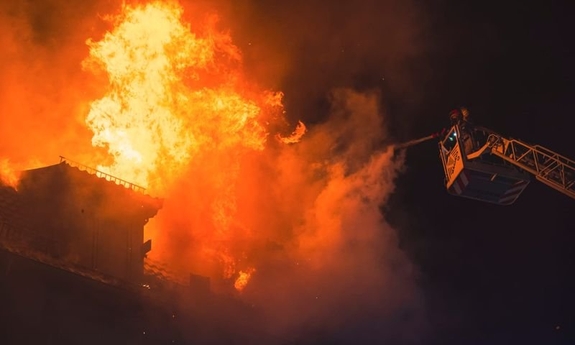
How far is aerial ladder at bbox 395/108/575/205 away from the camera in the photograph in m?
18.4

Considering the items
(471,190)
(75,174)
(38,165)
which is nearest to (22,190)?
(75,174)

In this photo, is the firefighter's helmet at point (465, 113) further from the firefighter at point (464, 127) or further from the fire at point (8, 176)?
the fire at point (8, 176)

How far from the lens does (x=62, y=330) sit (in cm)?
2380

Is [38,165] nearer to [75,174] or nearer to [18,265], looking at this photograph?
[75,174]

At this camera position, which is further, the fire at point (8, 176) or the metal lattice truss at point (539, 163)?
the fire at point (8, 176)

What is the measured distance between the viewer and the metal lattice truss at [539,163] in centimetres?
1875

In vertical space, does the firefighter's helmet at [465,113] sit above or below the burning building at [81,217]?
below

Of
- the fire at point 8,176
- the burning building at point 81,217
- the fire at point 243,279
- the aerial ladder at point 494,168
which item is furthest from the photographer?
the fire at point 243,279

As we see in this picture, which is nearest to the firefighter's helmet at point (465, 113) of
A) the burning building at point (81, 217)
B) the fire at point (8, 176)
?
the burning building at point (81, 217)

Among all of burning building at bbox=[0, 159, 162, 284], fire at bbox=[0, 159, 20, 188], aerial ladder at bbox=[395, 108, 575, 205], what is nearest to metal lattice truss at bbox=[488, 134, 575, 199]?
aerial ladder at bbox=[395, 108, 575, 205]

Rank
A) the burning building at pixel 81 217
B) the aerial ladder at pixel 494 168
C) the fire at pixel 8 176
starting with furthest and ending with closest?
the fire at pixel 8 176
the burning building at pixel 81 217
the aerial ladder at pixel 494 168

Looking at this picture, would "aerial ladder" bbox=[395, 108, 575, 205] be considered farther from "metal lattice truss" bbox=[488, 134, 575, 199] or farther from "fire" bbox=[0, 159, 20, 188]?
"fire" bbox=[0, 159, 20, 188]

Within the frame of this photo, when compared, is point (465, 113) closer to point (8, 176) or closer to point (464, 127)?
point (464, 127)

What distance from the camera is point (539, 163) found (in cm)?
1941
